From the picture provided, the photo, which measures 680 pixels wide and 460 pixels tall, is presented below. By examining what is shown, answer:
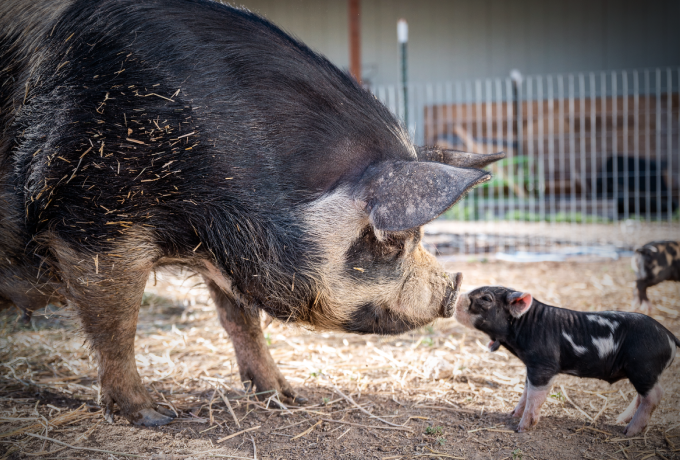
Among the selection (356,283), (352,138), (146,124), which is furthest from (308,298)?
(146,124)

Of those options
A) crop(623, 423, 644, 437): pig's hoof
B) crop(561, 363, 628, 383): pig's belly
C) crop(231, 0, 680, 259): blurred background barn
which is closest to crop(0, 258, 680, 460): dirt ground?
crop(623, 423, 644, 437): pig's hoof

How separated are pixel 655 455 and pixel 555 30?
14.2 m

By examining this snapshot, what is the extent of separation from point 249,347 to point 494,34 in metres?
13.7

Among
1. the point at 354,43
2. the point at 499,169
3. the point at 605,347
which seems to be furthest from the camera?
the point at 354,43

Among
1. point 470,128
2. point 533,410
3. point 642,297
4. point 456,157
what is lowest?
point 533,410

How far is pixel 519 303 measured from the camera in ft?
9.42

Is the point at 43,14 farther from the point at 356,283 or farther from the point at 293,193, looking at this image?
the point at 356,283

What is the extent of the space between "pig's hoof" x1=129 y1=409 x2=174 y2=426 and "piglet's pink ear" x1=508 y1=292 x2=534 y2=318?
1829mm

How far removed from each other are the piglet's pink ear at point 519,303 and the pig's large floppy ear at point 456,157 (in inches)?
30.6

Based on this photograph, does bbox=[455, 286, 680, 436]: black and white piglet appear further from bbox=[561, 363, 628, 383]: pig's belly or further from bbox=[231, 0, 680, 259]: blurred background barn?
bbox=[231, 0, 680, 259]: blurred background barn

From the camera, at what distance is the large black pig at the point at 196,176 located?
8.46 feet

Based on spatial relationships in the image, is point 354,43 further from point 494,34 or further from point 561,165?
point 561,165

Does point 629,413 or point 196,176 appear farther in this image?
point 629,413

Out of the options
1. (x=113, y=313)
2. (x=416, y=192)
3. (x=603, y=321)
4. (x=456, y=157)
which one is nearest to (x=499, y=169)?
(x=456, y=157)
